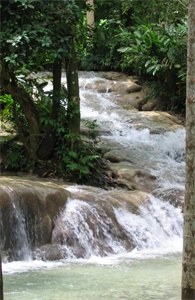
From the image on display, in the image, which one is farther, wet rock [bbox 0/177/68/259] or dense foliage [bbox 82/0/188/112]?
dense foliage [bbox 82/0/188/112]

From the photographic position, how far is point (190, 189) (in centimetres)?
564

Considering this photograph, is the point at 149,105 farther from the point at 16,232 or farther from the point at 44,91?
the point at 16,232

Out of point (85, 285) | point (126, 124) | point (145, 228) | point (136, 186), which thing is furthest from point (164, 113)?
point (85, 285)

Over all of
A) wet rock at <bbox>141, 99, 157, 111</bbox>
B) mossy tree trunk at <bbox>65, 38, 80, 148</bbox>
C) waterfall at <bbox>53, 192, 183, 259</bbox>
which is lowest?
waterfall at <bbox>53, 192, 183, 259</bbox>

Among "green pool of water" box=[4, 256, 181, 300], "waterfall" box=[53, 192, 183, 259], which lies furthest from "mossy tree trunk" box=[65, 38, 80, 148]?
"green pool of water" box=[4, 256, 181, 300]

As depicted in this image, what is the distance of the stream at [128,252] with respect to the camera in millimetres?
7238

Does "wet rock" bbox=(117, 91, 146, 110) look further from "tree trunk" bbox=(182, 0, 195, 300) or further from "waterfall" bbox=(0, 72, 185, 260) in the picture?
"tree trunk" bbox=(182, 0, 195, 300)

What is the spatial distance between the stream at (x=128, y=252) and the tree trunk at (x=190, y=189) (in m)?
1.21

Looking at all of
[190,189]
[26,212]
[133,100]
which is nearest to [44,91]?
[26,212]

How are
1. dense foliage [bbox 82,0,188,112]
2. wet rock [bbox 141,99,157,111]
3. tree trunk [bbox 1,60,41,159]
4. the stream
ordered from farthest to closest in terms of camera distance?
wet rock [bbox 141,99,157,111], dense foliage [bbox 82,0,188,112], tree trunk [bbox 1,60,41,159], the stream

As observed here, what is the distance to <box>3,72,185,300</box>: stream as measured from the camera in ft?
23.7

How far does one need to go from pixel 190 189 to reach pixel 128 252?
4.89 meters

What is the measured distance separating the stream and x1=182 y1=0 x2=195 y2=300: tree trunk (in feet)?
3.96

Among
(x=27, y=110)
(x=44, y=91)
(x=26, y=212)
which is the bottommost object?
(x=26, y=212)
